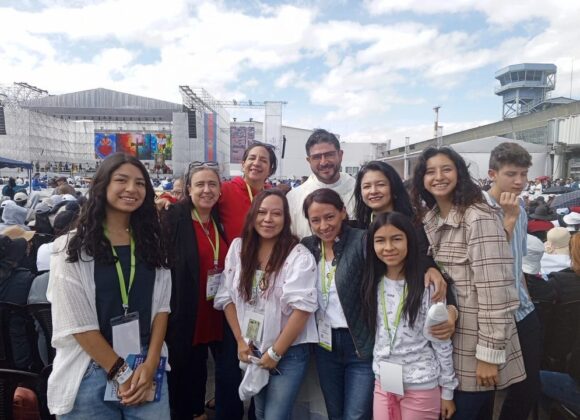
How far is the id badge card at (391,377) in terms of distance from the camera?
1.69 m

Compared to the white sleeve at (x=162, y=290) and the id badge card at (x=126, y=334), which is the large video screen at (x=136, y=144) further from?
the id badge card at (x=126, y=334)

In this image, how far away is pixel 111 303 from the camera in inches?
63.7

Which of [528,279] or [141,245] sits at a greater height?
[141,245]

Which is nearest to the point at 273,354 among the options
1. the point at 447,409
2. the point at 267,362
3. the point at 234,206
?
the point at 267,362

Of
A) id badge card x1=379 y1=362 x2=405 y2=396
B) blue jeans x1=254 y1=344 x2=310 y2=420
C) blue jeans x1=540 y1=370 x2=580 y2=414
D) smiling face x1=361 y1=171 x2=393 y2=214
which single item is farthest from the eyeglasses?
blue jeans x1=540 y1=370 x2=580 y2=414

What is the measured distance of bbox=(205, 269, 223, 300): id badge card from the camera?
2.44 meters

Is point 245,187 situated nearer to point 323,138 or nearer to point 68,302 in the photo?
point 323,138

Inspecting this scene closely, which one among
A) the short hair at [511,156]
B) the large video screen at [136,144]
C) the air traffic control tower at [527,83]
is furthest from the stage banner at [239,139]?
the air traffic control tower at [527,83]

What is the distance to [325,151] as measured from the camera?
9.02ft

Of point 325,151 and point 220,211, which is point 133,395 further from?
point 325,151

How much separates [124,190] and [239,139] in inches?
1123

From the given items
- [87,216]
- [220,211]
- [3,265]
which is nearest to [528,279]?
[220,211]

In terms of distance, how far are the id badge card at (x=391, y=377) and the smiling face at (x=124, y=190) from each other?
1.36 metres

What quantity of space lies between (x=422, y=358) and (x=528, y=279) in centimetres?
134
